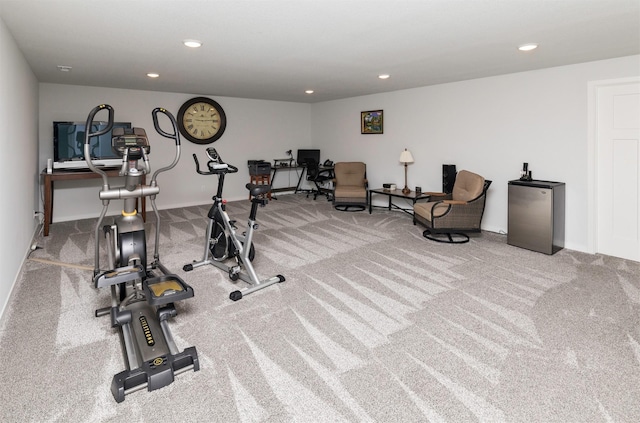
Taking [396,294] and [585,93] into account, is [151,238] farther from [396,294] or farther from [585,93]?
[585,93]

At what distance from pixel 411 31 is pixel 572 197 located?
3.02 metres

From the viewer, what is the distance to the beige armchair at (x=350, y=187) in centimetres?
689

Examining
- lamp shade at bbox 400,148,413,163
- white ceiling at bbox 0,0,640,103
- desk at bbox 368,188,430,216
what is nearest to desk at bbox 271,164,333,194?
desk at bbox 368,188,430,216

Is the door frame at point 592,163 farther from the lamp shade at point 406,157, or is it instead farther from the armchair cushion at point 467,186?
the lamp shade at point 406,157

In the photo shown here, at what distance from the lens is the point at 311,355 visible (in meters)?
2.29

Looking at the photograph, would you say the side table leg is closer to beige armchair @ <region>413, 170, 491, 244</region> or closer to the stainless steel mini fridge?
beige armchair @ <region>413, 170, 491, 244</region>

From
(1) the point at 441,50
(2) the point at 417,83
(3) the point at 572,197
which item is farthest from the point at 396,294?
(2) the point at 417,83

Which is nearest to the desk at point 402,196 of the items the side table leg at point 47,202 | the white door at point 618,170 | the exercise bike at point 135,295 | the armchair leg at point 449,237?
the armchair leg at point 449,237

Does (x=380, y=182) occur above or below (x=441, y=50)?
below

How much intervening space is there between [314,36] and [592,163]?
3.53 m

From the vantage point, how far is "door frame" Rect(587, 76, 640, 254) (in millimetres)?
4184

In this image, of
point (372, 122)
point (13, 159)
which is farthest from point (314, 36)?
point (372, 122)

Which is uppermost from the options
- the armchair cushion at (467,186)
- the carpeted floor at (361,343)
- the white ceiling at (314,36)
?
the white ceiling at (314,36)

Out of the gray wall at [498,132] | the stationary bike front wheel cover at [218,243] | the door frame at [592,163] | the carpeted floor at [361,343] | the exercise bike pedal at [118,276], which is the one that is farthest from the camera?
the gray wall at [498,132]
